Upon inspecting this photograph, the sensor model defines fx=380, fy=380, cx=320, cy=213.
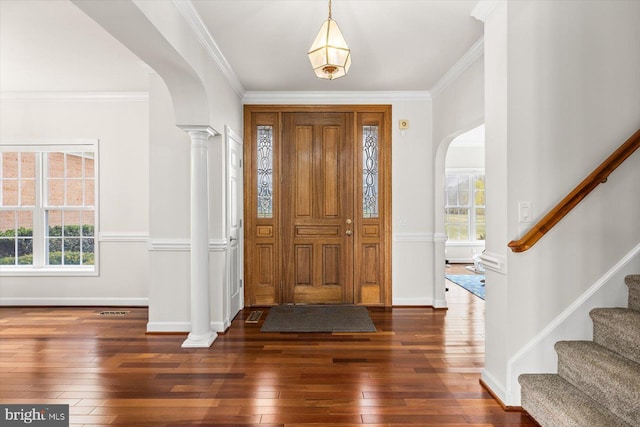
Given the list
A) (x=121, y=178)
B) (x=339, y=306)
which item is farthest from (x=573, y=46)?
(x=121, y=178)

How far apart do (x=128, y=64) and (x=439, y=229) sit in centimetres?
404

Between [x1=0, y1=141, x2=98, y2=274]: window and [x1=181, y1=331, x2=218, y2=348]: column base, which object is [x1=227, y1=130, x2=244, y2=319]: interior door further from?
[x1=0, y1=141, x2=98, y2=274]: window

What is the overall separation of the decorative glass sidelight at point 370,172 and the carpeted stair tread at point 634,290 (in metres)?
2.91

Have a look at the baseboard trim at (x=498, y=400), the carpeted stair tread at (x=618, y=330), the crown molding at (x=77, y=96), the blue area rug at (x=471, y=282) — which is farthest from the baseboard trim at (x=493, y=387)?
the crown molding at (x=77, y=96)

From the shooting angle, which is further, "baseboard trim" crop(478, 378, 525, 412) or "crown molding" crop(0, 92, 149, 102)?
"crown molding" crop(0, 92, 149, 102)

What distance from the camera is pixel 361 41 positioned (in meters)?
3.39

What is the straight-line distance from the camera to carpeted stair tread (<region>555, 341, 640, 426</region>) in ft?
5.90

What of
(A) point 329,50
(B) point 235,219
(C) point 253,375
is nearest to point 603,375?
(C) point 253,375

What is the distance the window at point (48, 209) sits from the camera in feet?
16.3

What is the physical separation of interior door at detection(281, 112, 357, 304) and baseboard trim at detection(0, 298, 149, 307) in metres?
1.96

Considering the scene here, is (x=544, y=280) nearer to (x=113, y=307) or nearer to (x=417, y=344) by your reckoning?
(x=417, y=344)

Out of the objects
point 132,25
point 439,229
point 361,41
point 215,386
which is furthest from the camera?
point 439,229

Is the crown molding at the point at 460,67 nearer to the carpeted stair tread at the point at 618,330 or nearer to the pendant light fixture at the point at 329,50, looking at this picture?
the pendant light fixture at the point at 329,50

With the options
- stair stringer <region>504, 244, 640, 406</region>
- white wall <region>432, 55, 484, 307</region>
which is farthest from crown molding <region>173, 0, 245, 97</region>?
stair stringer <region>504, 244, 640, 406</region>
